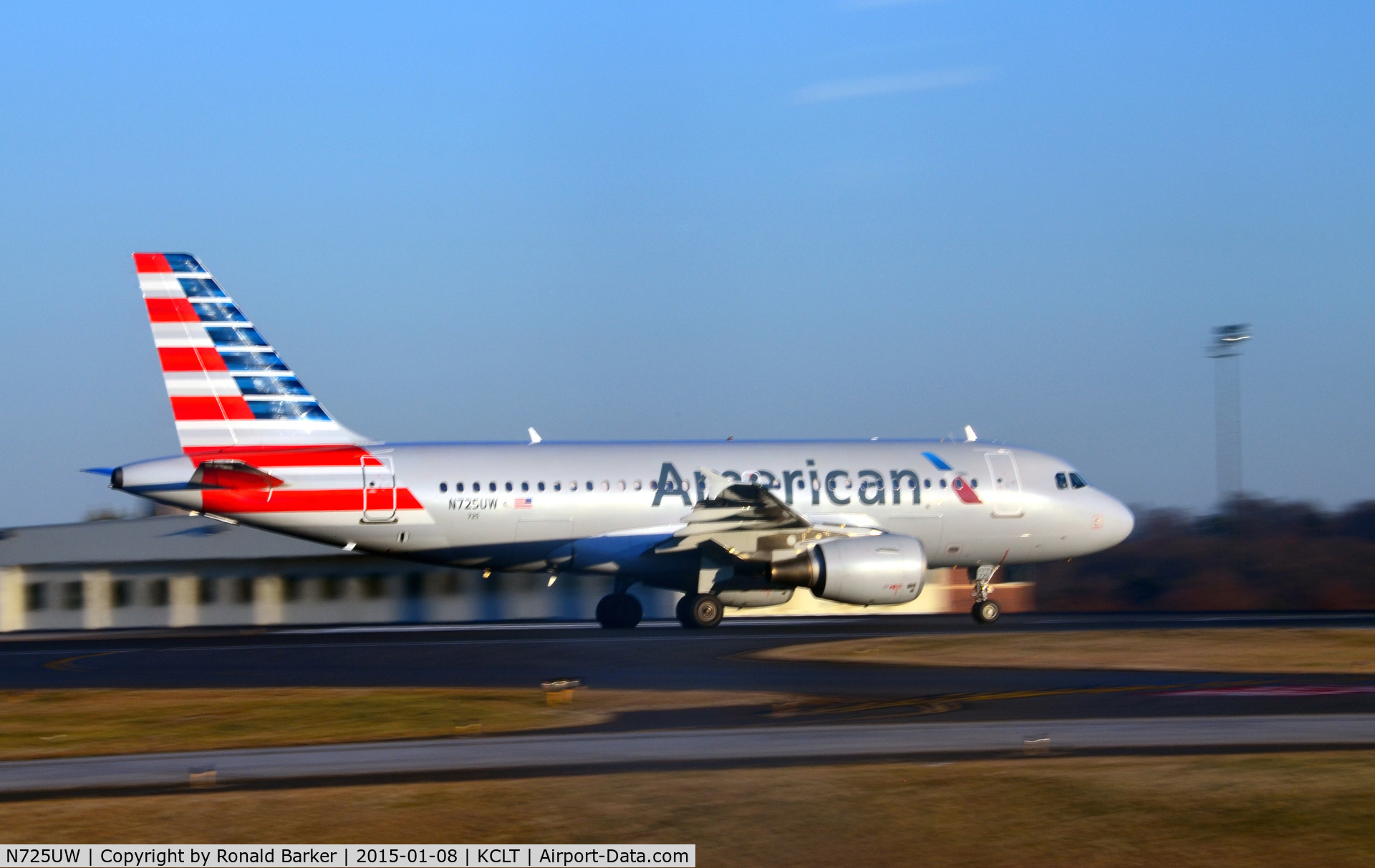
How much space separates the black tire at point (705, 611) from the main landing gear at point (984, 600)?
5411mm

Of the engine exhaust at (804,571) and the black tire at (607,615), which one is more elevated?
the engine exhaust at (804,571)

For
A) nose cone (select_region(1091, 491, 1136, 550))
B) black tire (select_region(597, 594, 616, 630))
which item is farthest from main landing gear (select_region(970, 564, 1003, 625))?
black tire (select_region(597, 594, 616, 630))

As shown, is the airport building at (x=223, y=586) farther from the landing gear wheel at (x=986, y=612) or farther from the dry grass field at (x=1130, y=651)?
the dry grass field at (x=1130, y=651)

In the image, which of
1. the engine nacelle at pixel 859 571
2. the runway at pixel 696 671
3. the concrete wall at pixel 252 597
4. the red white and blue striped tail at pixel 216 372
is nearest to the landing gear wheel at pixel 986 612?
the runway at pixel 696 671

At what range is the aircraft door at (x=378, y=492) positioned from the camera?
2998cm

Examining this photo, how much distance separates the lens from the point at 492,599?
41062 mm

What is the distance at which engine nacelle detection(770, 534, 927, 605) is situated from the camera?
29.0m

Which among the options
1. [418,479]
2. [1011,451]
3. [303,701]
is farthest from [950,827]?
[1011,451]

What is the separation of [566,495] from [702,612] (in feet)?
12.0

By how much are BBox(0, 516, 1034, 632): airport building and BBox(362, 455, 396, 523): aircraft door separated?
10.9m

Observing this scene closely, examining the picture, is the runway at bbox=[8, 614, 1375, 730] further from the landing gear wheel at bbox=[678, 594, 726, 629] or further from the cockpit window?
the cockpit window

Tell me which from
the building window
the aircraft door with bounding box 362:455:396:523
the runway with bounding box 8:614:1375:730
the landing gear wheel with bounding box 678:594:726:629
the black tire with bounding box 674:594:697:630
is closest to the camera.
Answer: the runway with bounding box 8:614:1375:730

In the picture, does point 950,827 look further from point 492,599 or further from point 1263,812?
point 492,599

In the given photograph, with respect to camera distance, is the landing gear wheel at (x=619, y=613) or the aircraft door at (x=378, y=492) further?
the landing gear wheel at (x=619, y=613)
